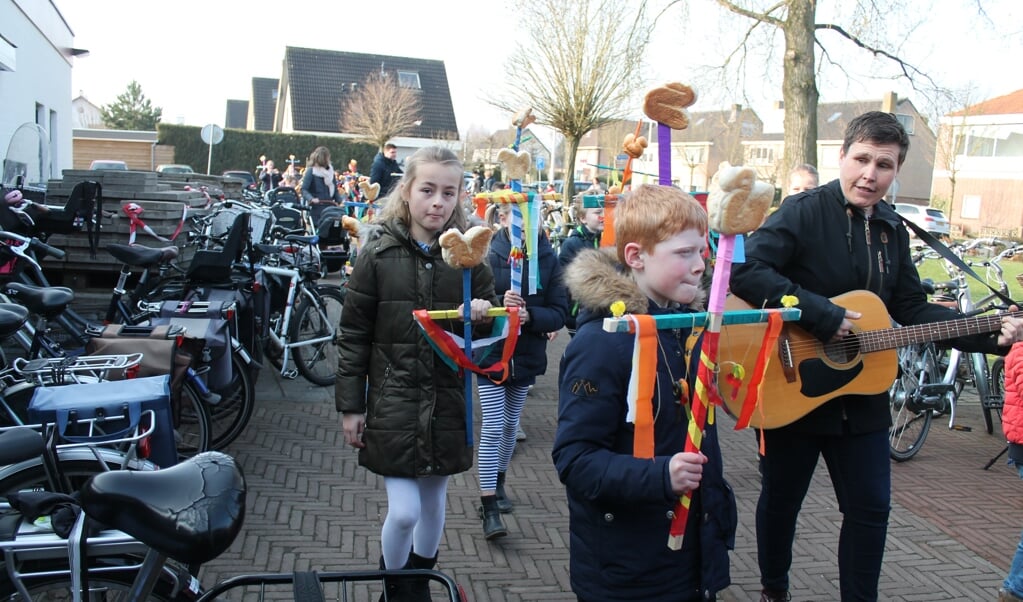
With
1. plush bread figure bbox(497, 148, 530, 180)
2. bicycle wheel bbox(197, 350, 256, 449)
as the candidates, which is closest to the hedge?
bicycle wheel bbox(197, 350, 256, 449)

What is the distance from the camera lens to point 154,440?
3.29 m

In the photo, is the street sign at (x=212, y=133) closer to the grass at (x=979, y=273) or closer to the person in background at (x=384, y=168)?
the person in background at (x=384, y=168)

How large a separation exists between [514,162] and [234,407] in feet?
8.70

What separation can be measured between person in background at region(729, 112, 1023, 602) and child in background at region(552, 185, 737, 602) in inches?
41.4

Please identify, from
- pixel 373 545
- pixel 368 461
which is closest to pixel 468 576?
pixel 373 545

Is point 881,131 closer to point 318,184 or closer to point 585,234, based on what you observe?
point 585,234

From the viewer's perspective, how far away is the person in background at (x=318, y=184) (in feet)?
43.7

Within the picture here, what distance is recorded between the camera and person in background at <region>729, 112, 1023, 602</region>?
3125 millimetres

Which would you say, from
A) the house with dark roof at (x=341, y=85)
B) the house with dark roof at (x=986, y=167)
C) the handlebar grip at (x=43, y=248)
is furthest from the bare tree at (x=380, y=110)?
the handlebar grip at (x=43, y=248)

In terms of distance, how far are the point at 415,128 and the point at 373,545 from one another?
4376cm

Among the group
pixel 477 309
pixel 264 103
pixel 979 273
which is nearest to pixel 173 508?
pixel 477 309

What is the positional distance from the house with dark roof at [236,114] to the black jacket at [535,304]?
7735cm

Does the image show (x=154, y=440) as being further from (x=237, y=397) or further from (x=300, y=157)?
(x=300, y=157)

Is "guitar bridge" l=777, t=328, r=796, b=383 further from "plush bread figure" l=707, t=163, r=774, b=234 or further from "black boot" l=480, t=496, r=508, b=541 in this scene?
"black boot" l=480, t=496, r=508, b=541
